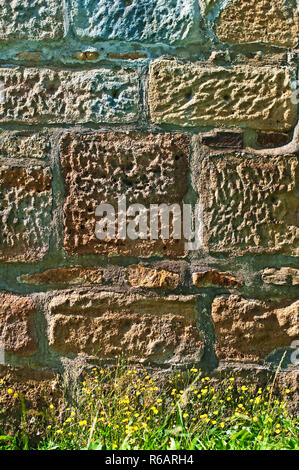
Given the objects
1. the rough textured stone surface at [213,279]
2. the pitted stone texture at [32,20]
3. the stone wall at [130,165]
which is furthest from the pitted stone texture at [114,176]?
the pitted stone texture at [32,20]

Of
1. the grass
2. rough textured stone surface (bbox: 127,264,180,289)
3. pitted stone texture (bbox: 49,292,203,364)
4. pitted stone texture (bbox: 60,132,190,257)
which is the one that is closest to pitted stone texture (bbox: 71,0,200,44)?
pitted stone texture (bbox: 60,132,190,257)

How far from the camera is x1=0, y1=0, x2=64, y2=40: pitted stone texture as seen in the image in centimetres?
251

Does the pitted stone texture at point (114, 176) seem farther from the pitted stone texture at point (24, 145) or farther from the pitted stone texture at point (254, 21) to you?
the pitted stone texture at point (254, 21)

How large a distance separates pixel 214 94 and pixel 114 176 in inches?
21.9

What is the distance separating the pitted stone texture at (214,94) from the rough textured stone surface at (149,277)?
640 mm

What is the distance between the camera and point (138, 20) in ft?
8.28

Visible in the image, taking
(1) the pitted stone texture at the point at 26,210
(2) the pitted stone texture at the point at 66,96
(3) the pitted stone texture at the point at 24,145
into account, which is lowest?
(1) the pitted stone texture at the point at 26,210

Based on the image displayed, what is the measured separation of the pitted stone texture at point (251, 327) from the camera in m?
2.55

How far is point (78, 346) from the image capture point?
2.54 meters

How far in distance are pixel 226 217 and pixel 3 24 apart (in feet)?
4.14

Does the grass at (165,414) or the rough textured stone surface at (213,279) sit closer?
the grass at (165,414)

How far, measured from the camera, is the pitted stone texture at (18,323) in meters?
2.52

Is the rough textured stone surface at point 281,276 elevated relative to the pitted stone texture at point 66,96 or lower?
lower

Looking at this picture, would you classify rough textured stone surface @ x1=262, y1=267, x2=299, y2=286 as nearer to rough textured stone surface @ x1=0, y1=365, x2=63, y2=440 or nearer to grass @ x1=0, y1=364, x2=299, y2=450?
grass @ x1=0, y1=364, x2=299, y2=450
